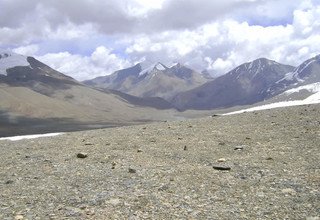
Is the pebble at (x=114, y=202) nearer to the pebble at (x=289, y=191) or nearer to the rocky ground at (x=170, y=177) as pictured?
the rocky ground at (x=170, y=177)

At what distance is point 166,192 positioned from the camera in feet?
48.7

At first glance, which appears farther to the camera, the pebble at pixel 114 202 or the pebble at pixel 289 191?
the pebble at pixel 289 191

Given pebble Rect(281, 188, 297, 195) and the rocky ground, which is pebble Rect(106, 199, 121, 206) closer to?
the rocky ground

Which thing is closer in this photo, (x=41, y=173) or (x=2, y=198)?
(x=2, y=198)

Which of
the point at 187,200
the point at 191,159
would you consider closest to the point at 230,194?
the point at 187,200

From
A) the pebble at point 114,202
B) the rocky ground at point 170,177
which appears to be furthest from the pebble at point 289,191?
the pebble at point 114,202

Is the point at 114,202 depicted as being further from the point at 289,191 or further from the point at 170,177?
the point at 289,191

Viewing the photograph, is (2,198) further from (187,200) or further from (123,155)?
(123,155)

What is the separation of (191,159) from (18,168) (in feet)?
24.4

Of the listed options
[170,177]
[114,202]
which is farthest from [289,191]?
[114,202]

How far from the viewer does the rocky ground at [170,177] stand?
43.3 feet

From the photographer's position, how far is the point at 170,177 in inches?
656

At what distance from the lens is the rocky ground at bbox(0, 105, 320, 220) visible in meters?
13.2

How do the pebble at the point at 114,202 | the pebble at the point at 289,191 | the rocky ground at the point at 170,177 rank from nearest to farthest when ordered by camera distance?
the rocky ground at the point at 170,177, the pebble at the point at 114,202, the pebble at the point at 289,191
